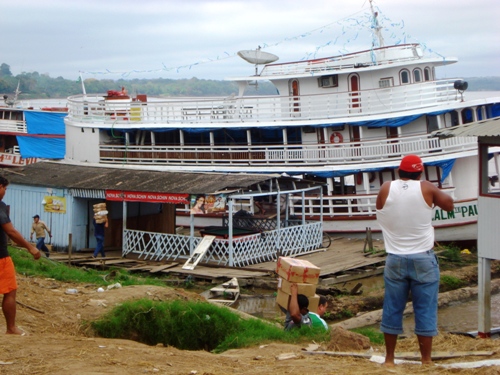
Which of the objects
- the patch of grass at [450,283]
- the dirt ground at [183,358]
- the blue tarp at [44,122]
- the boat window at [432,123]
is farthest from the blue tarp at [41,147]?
the dirt ground at [183,358]

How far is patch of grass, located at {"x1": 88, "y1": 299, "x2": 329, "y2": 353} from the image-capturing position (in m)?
10.9

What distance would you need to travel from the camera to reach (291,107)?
84.5 ft

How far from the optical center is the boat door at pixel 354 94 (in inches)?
998

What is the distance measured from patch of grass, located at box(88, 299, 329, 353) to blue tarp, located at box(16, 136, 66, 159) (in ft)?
107

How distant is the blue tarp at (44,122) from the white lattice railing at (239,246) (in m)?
22.6

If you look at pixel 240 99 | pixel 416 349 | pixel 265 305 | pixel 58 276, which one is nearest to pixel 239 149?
pixel 240 99

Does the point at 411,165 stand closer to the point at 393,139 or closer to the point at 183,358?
the point at 183,358

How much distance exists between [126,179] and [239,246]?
4396 millimetres

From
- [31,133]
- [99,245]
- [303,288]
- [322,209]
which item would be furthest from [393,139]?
[31,133]

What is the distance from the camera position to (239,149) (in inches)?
1058

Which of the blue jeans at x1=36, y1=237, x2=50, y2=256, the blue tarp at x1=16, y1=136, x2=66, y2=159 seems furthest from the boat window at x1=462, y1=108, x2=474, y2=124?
the blue tarp at x1=16, y1=136, x2=66, y2=159

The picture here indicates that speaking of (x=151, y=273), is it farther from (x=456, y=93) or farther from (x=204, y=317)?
(x=456, y=93)

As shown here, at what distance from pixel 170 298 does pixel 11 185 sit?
1333 centimetres

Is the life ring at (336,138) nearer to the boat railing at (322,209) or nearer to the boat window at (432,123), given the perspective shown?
the boat railing at (322,209)
